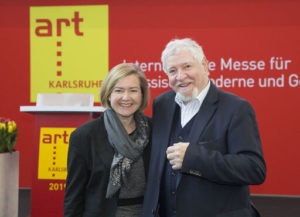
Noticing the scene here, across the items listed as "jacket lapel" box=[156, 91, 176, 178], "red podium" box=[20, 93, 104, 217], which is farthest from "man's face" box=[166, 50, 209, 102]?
"red podium" box=[20, 93, 104, 217]

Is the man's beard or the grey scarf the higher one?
the man's beard

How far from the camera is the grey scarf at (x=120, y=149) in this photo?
5.35ft

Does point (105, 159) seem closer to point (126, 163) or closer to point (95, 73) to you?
point (126, 163)

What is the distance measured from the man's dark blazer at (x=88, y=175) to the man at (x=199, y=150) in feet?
0.74

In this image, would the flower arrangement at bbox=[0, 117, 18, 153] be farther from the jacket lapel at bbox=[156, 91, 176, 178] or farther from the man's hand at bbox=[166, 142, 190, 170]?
the man's hand at bbox=[166, 142, 190, 170]

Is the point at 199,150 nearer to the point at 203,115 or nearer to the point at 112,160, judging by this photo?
the point at 203,115

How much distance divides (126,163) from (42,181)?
1.60 metres

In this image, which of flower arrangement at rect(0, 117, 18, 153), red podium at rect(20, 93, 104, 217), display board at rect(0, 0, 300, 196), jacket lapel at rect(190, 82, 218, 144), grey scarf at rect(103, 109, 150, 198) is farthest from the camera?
display board at rect(0, 0, 300, 196)

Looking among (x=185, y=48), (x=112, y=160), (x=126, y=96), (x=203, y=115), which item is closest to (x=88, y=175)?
(x=112, y=160)

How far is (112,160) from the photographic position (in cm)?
168

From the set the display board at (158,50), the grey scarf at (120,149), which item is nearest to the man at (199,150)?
the grey scarf at (120,149)

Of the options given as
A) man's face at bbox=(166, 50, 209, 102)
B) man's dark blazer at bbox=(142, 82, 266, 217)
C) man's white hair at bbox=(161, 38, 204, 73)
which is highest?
man's white hair at bbox=(161, 38, 204, 73)

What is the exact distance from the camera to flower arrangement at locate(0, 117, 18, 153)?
2561 millimetres

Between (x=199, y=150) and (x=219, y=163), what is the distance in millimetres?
93
